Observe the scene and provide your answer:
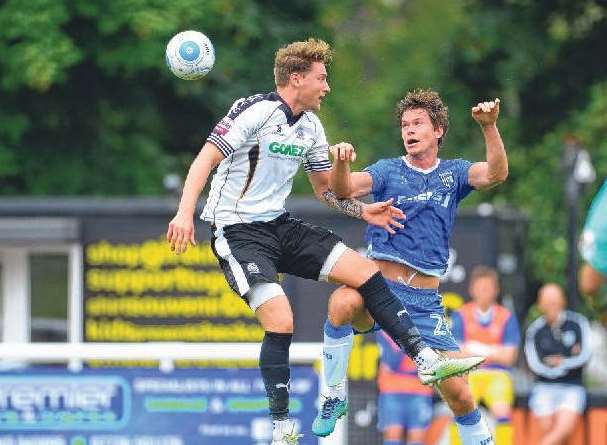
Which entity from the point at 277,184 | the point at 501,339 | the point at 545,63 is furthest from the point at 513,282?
the point at 277,184

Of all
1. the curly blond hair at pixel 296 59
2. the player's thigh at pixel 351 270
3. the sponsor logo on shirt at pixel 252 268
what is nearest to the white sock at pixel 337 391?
the player's thigh at pixel 351 270

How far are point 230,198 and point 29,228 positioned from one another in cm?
697

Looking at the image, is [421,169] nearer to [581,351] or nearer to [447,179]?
[447,179]

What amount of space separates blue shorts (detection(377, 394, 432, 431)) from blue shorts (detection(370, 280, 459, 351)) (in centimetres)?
496

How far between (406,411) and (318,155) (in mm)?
5465

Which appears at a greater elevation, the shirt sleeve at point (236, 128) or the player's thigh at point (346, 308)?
the shirt sleeve at point (236, 128)

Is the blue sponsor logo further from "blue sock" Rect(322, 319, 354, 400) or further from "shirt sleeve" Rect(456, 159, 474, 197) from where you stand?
"shirt sleeve" Rect(456, 159, 474, 197)

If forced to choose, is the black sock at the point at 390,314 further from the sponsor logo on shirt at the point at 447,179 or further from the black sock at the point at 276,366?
the sponsor logo on shirt at the point at 447,179

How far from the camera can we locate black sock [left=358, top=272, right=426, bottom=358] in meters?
8.93

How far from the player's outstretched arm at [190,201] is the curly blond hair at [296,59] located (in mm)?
608

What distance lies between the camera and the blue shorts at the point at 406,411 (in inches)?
559

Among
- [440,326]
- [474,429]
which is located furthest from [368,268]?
[474,429]

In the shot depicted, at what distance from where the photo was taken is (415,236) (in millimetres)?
9227

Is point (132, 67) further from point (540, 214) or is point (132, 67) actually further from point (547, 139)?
point (540, 214)
